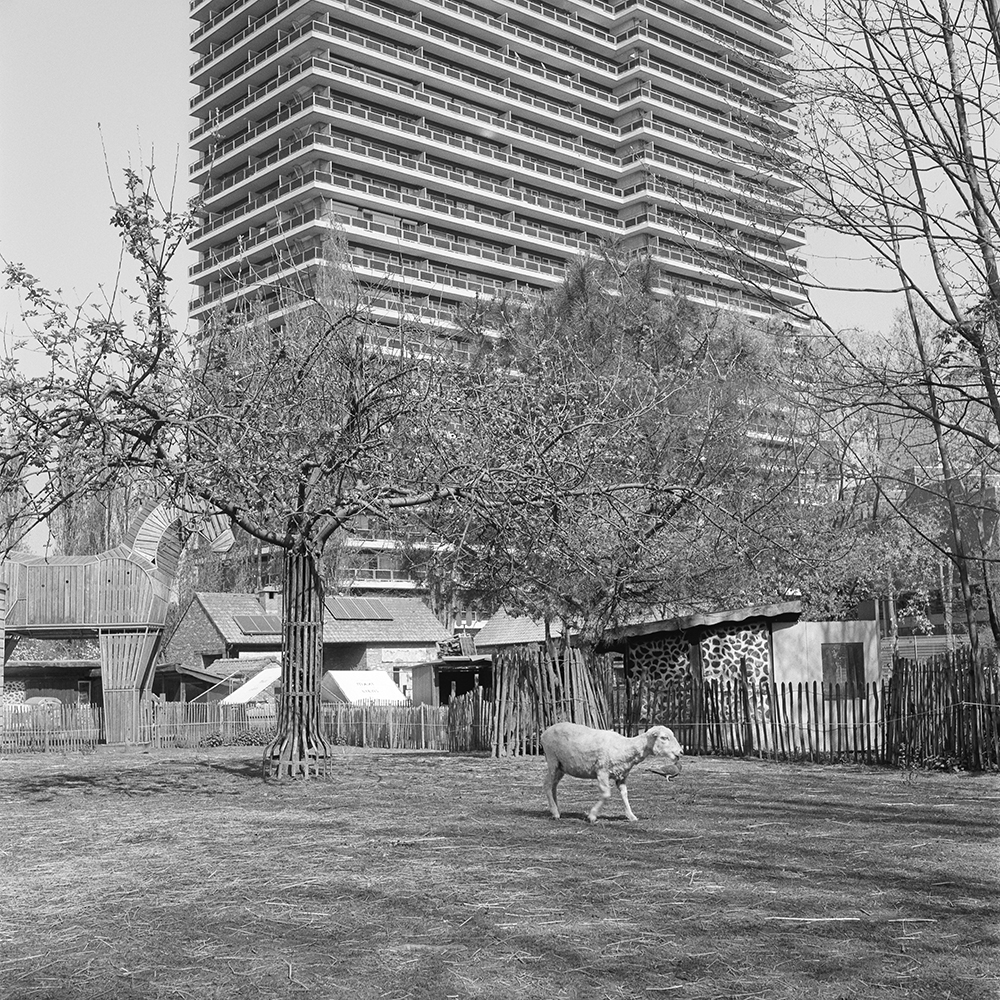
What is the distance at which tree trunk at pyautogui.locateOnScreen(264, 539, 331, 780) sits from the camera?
14.1 m

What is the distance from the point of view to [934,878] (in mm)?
7652

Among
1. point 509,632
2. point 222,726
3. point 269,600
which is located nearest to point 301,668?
point 222,726

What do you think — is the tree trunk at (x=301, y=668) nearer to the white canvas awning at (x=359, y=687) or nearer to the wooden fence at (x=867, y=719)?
the wooden fence at (x=867, y=719)

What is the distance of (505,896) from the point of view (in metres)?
7.27

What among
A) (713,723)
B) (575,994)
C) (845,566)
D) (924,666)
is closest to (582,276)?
(845,566)

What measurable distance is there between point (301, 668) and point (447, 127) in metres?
71.3

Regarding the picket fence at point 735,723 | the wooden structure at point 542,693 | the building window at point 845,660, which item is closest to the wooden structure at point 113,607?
the picket fence at point 735,723

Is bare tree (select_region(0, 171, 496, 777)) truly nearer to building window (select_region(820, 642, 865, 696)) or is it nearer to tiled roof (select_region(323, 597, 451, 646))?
building window (select_region(820, 642, 865, 696))

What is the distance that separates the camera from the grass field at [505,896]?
5508mm

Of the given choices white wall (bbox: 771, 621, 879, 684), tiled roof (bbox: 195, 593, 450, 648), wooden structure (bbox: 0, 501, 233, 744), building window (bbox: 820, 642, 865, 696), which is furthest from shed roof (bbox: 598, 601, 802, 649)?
tiled roof (bbox: 195, 593, 450, 648)

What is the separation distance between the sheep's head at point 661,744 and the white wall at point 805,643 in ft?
35.8

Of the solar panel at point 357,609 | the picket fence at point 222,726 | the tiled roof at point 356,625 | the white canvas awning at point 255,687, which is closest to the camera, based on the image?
the picket fence at point 222,726

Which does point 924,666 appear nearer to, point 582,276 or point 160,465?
point 160,465

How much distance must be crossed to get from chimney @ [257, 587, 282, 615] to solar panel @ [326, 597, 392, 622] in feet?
5.62
